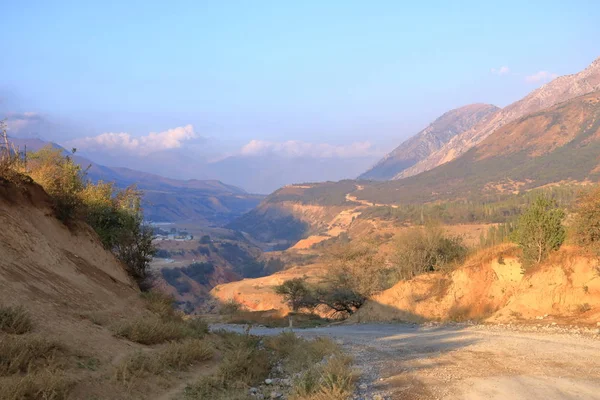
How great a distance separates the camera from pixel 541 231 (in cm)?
2333

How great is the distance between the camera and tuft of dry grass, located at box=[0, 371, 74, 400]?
669cm

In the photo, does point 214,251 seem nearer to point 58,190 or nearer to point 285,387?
point 58,190

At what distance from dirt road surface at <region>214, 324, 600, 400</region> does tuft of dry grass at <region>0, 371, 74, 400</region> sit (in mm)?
4843

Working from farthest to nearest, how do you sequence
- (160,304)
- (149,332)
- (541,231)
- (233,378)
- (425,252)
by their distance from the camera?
1. (425,252)
2. (541,231)
3. (160,304)
4. (149,332)
5. (233,378)

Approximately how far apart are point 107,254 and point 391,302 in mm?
18525

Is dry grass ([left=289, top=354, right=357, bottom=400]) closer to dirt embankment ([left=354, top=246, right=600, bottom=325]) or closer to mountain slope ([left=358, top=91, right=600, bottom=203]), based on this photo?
dirt embankment ([left=354, top=246, right=600, bottom=325])

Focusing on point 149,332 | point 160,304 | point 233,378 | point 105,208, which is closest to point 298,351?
point 233,378

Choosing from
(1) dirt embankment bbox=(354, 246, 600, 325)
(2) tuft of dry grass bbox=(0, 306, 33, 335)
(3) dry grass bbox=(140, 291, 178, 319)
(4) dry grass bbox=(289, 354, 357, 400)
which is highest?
(2) tuft of dry grass bbox=(0, 306, 33, 335)

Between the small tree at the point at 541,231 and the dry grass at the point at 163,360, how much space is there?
18393 mm

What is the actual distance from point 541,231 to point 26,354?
22.8m

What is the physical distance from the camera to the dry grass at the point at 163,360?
899cm

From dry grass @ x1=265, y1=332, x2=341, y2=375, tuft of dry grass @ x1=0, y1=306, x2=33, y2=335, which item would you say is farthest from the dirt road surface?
tuft of dry grass @ x1=0, y1=306, x2=33, y2=335

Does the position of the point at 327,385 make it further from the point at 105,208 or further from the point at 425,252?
the point at 425,252

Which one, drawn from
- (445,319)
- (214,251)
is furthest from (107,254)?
(214,251)
